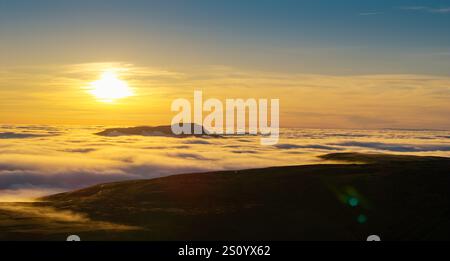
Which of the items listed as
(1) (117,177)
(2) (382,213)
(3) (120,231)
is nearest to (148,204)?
(3) (120,231)

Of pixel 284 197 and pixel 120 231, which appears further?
pixel 284 197

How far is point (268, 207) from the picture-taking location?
34.8 meters

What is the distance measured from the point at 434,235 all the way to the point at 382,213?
15.1 ft

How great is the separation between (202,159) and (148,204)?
2755 inches

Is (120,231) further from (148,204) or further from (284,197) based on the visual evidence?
(284,197)

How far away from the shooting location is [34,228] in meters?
28.3

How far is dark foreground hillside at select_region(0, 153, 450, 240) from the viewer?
2908 cm

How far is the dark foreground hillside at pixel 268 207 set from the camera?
29078 mm
